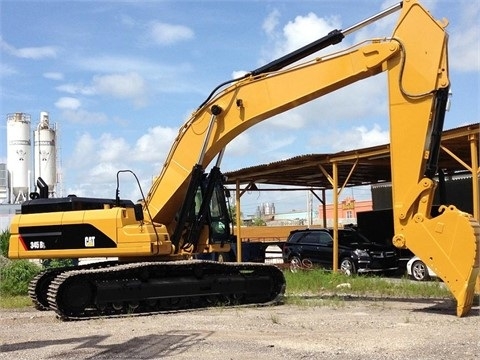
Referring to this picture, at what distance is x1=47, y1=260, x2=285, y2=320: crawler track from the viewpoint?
452 inches

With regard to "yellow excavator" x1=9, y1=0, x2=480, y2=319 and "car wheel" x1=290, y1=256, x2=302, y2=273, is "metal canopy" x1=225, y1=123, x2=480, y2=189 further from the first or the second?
"yellow excavator" x1=9, y1=0, x2=480, y2=319

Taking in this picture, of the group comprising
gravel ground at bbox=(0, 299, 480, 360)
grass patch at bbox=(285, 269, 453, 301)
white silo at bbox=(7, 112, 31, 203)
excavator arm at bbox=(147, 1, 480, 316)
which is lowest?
gravel ground at bbox=(0, 299, 480, 360)

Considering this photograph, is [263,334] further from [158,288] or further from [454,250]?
[158,288]

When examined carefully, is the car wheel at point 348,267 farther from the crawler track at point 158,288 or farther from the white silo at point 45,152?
the white silo at point 45,152

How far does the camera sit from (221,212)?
13086 mm

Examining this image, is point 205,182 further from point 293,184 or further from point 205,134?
point 293,184

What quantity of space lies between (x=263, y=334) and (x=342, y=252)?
474 inches

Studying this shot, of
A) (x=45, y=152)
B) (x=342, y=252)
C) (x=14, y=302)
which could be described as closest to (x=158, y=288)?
(x=14, y=302)

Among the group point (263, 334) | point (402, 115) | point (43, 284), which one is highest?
point (402, 115)

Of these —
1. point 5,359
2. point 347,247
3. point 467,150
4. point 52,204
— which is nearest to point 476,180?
point 467,150

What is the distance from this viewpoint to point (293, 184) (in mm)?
28047

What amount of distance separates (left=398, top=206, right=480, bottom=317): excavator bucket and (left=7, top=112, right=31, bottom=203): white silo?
124ft

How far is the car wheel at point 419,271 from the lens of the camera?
1831 cm

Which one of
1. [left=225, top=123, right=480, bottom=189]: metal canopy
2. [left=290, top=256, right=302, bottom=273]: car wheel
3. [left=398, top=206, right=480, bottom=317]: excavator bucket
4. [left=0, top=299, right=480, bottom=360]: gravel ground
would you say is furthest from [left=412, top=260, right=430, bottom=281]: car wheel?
[left=398, top=206, right=480, bottom=317]: excavator bucket
